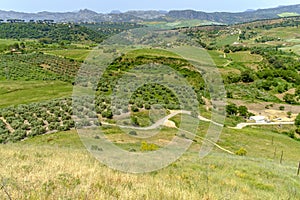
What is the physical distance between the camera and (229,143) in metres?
33.2

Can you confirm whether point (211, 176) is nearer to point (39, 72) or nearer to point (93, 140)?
point (93, 140)

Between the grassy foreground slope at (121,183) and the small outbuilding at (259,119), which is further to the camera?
the small outbuilding at (259,119)

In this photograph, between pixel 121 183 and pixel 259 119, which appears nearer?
pixel 121 183

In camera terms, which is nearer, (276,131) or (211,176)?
(211,176)

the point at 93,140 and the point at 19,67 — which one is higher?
the point at 93,140

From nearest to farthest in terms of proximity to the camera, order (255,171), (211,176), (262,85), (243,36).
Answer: (211,176)
(255,171)
(262,85)
(243,36)

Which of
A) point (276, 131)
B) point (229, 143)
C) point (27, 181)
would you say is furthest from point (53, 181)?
point (276, 131)

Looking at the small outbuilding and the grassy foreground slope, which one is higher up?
the grassy foreground slope

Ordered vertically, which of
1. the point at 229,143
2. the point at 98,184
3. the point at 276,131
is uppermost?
the point at 98,184

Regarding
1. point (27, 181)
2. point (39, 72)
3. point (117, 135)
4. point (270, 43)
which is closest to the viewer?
point (27, 181)

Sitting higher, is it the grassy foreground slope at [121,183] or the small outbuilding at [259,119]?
the grassy foreground slope at [121,183]

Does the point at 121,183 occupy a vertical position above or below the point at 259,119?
above

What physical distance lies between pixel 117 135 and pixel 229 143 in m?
15.1

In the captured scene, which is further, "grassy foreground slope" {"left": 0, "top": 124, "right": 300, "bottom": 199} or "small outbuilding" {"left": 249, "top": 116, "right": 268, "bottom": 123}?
"small outbuilding" {"left": 249, "top": 116, "right": 268, "bottom": 123}
